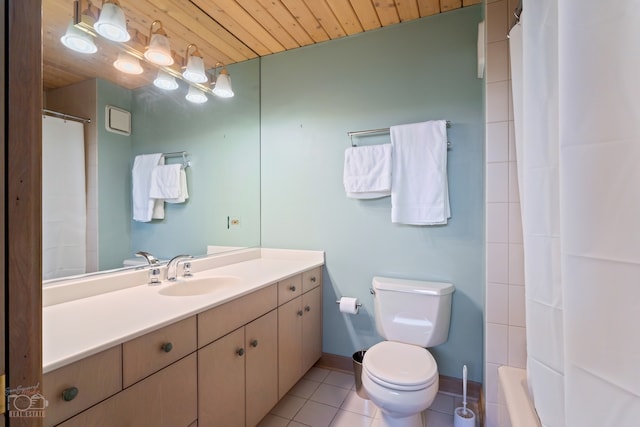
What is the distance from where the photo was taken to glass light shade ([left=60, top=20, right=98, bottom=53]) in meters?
1.32

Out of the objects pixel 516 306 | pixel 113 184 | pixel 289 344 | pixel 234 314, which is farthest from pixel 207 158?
pixel 516 306

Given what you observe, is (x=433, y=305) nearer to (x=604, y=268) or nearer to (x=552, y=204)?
(x=552, y=204)

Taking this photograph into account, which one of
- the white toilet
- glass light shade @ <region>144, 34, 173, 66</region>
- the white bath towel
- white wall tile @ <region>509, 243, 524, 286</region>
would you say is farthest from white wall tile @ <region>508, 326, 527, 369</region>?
glass light shade @ <region>144, 34, 173, 66</region>

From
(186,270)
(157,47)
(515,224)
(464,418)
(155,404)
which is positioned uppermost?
(157,47)

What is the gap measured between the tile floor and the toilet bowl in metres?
0.20

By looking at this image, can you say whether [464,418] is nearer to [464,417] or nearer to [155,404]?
[464,417]

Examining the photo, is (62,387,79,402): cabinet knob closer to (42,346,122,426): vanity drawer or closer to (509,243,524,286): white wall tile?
(42,346,122,426): vanity drawer

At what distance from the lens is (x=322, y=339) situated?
2219 millimetres

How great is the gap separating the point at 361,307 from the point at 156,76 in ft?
6.63

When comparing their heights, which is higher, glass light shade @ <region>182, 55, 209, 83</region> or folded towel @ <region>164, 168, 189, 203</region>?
glass light shade @ <region>182, 55, 209, 83</region>

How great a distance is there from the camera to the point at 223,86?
2.20 m

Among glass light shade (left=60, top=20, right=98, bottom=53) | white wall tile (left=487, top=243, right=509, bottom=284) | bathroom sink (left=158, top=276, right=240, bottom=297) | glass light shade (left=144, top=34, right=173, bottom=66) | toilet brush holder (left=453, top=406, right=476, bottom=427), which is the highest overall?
glass light shade (left=144, top=34, right=173, bottom=66)

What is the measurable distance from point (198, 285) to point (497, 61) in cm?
192

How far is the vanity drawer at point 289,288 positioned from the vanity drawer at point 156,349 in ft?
2.07
